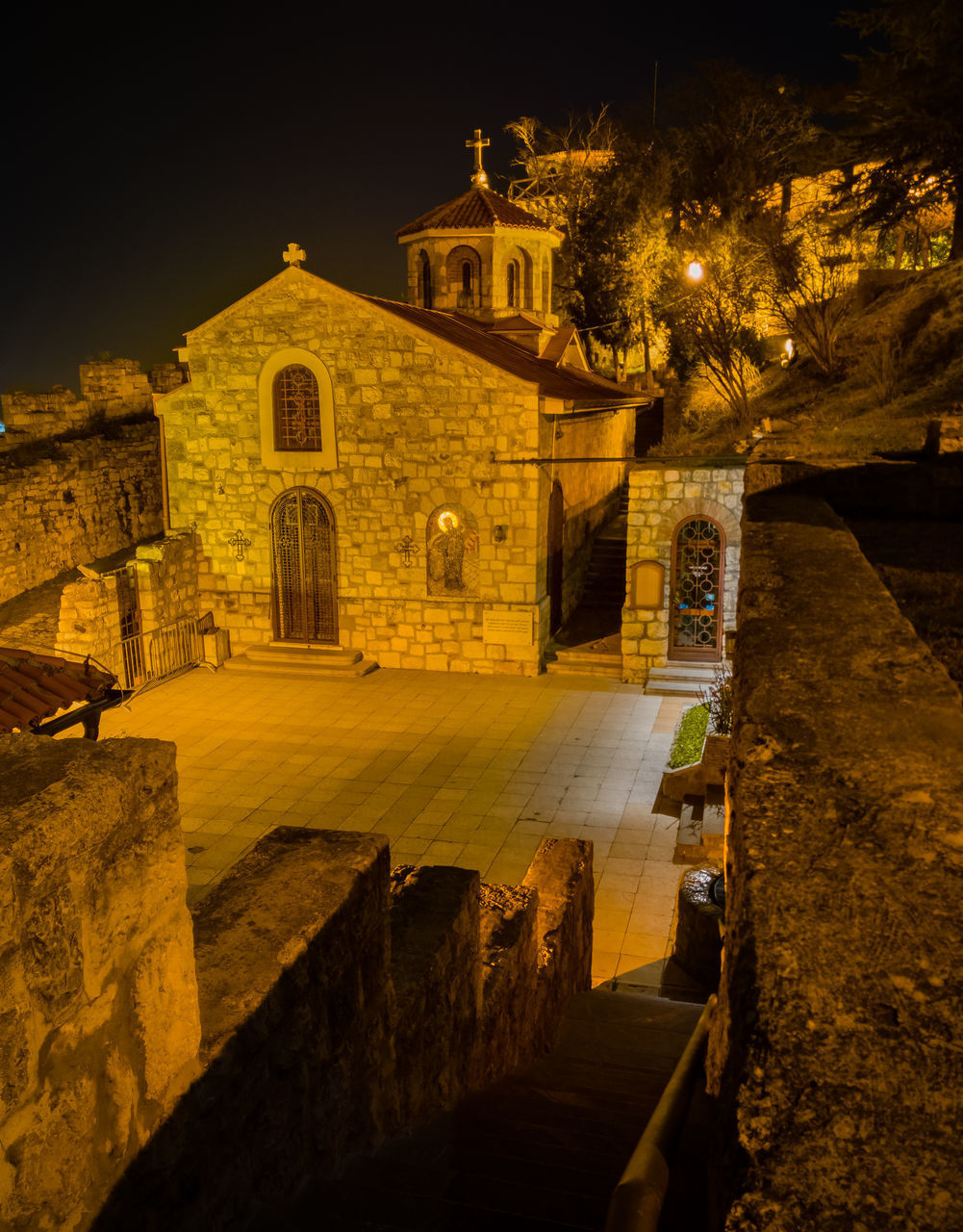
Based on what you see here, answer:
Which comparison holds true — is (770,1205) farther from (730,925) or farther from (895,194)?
(895,194)

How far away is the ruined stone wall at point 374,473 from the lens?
15000 mm

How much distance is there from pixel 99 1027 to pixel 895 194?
2127cm

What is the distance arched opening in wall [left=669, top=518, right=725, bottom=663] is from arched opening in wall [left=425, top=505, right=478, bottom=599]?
324 cm

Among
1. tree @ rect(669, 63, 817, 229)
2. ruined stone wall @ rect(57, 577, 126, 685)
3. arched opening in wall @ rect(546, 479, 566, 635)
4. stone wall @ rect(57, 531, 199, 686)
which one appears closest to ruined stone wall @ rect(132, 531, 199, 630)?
stone wall @ rect(57, 531, 199, 686)

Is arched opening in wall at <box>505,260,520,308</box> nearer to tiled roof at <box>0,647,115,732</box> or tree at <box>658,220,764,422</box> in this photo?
tree at <box>658,220,764,422</box>

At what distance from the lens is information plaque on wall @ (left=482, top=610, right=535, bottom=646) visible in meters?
15.2

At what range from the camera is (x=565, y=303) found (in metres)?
30.9

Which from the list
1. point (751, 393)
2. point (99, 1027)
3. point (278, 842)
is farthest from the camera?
point (751, 393)

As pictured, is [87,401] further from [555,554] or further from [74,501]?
[555,554]

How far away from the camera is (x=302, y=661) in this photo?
1590cm

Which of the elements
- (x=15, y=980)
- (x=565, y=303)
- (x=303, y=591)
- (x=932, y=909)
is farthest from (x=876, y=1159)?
(x=565, y=303)

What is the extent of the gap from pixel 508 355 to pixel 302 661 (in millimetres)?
6607

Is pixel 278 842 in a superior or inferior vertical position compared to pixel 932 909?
inferior

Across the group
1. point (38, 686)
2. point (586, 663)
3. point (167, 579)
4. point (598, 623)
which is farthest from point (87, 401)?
point (38, 686)
